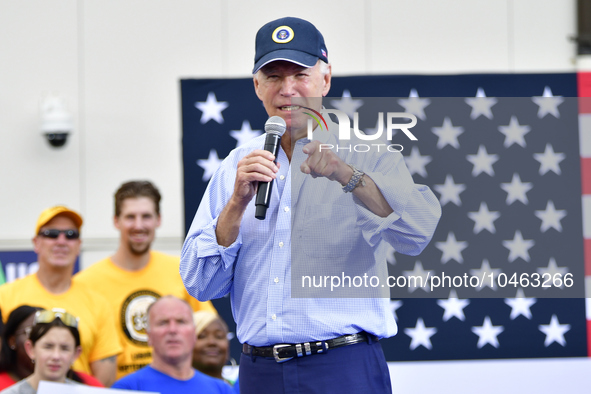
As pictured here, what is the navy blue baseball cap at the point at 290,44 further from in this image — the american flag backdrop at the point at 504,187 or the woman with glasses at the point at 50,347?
the woman with glasses at the point at 50,347

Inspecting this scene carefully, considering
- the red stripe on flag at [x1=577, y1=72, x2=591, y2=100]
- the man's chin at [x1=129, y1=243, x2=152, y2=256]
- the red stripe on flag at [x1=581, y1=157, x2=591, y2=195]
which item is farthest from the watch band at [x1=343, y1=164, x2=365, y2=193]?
the man's chin at [x1=129, y1=243, x2=152, y2=256]

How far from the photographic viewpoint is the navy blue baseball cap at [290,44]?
5.78 feet

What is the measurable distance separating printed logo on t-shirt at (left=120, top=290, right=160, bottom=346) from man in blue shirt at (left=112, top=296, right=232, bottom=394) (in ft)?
0.73

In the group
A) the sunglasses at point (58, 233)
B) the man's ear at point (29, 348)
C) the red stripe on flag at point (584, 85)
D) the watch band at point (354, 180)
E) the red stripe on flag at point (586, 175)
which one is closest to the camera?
the watch band at point (354, 180)

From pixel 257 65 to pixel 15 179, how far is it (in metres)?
3.91

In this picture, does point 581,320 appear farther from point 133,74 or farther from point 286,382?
point 133,74

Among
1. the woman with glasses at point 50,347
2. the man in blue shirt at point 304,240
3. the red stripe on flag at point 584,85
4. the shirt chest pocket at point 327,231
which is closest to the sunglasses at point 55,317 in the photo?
the woman with glasses at point 50,347

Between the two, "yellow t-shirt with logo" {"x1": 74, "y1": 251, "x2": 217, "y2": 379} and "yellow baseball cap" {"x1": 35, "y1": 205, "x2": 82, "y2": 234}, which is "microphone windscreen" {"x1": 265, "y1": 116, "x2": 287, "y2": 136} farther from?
"yellow baseball cap" {"x1": 35, "y1": 205, "x2": 82, "y2": 234}

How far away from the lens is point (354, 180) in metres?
1.65

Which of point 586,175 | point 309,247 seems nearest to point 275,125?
point 309,247

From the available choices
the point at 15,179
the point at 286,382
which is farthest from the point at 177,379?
the point at 15,179

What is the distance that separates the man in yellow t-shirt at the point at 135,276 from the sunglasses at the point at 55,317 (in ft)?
1.40

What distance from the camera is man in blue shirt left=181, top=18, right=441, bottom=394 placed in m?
1.68

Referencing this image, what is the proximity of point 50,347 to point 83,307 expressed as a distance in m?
0.43
